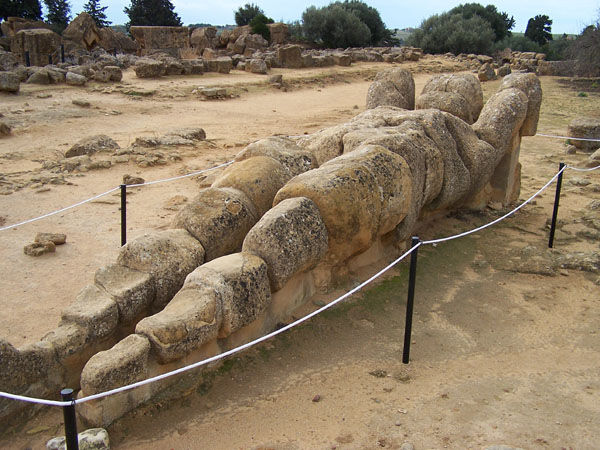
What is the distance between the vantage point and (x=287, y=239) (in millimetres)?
4473

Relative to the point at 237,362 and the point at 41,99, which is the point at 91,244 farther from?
the point at 41,99

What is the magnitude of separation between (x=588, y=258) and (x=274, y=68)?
17660mm

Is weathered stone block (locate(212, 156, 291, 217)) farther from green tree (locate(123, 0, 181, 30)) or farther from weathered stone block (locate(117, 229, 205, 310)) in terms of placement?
green tree (locate(123, 0, 181, 30))

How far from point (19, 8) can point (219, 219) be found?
33.3 metres

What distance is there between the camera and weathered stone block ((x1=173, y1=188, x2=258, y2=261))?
4953 mm

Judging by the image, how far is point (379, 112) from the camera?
7.11 metres

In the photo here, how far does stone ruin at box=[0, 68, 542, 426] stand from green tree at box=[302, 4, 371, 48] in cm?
2873

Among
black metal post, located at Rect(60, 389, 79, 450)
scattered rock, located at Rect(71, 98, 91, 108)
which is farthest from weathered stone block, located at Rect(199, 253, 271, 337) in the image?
scattered rock, located at Rect(71, 98, 91, 108)

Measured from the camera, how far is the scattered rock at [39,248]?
6.51 meters

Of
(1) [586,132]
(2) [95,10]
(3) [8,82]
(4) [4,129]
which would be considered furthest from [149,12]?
(1) [586,132]

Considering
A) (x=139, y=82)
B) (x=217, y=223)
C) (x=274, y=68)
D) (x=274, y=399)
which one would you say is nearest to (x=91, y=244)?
(x=217, y=223)

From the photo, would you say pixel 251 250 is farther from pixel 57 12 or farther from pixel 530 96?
pixel 57 12

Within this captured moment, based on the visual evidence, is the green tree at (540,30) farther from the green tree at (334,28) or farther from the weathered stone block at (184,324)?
the weathered stone block at (184,324)

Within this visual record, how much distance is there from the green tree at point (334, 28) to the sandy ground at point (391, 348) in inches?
1051
